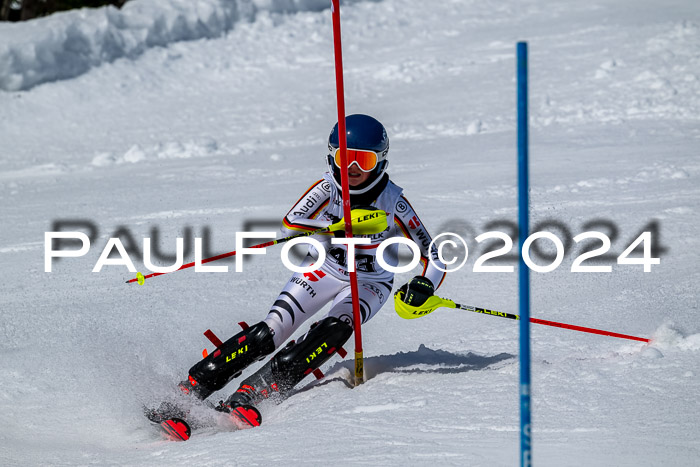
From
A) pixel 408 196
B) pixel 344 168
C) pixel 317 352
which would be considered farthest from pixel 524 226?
pixel 408 196

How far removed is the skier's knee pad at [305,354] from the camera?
12.8ft

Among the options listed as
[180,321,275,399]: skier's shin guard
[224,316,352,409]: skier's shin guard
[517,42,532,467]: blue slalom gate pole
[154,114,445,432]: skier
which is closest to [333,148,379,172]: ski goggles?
[154,114,445,432]: skier

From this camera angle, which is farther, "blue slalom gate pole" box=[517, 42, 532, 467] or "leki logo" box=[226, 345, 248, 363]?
"leki logo" box=[226, 345, 248, 363]

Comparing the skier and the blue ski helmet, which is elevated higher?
the blue ski helmet

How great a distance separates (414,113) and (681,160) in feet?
13.3

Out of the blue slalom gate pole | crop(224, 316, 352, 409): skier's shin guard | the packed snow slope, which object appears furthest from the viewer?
crop(224, 316, 352, 409): skier's shin guard

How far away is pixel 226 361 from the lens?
12.9 feet

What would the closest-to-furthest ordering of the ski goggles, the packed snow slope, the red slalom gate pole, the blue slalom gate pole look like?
the blue slalom gate pole
the packed snow slope
the red slalom gate pole
the ski goggles

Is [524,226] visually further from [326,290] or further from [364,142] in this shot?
[326,290]

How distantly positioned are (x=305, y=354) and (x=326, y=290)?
49 cm

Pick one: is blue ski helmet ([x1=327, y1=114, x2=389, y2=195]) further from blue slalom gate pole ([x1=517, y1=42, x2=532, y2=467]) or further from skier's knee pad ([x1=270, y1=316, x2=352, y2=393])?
blue slalom gate pole ([x1=517, y1=42, x2=532, y2=467])

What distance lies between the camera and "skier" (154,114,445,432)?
3922 mm

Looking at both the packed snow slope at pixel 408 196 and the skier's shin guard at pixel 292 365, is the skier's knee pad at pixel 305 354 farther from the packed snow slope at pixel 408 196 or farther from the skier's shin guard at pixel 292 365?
the packed snow slope at pixel 408 196

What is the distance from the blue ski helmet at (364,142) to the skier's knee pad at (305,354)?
73cm
